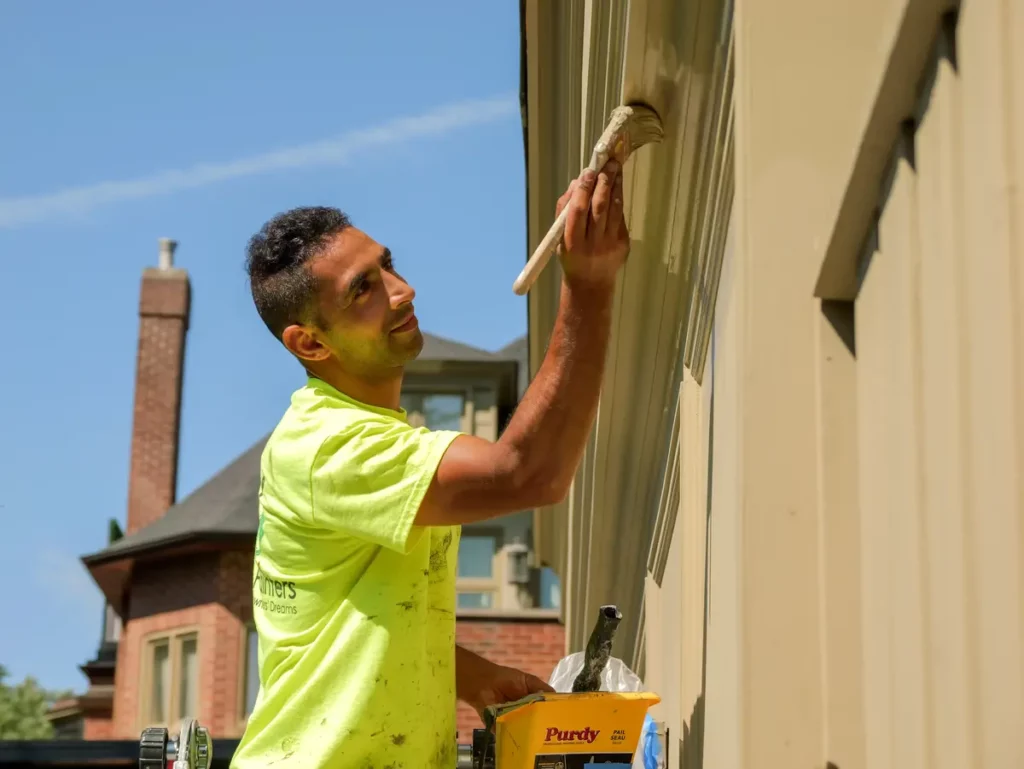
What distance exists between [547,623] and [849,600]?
1865 cm

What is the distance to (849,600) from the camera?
6.00ft

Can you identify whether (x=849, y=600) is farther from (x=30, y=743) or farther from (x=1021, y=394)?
(x=30, y=743)

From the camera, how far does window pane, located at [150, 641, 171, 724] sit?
25562 mm

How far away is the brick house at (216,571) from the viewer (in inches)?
940

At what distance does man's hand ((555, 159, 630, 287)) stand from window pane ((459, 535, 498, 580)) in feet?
69.6

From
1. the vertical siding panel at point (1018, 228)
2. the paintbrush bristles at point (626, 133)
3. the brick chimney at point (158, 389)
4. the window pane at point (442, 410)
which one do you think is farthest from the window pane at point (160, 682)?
the vertical siding panel at point (1018, 228)

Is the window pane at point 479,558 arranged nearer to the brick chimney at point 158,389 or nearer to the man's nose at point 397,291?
the brick chimney at point 158,389

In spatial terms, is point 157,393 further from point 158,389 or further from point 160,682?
point 160,682

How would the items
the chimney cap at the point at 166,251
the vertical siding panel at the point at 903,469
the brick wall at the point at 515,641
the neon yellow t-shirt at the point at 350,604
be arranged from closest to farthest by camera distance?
the vertical siding panel at the point at 903,469
the neon yellow t-shirt at the point at 350,604
the brick wall at the point at 515,641
the chimney cap at the point at 166,251

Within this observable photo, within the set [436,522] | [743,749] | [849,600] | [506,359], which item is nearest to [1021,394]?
[849,600]

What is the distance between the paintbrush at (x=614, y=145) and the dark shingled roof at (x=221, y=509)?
70.1ft

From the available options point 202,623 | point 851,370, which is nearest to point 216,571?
point 202,623

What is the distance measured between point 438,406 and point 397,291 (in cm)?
2218

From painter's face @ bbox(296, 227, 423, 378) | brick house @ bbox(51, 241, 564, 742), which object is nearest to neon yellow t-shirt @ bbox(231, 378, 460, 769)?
painter's face @ bbox(296, 227, 423, 378)
